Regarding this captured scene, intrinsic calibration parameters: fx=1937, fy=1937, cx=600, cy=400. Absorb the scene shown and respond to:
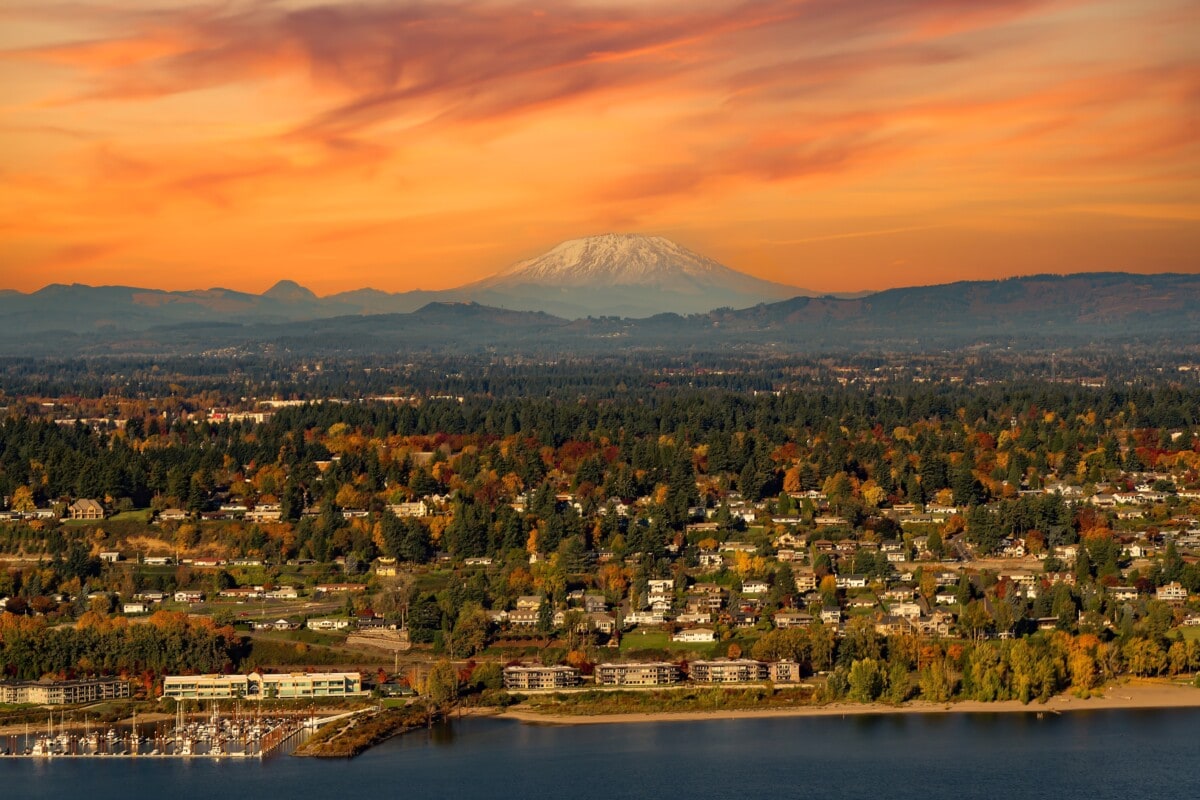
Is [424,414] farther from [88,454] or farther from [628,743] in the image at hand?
[628,743]

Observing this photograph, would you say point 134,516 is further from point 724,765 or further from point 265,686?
point 724,765

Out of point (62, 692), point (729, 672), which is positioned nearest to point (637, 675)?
point (729, 672)

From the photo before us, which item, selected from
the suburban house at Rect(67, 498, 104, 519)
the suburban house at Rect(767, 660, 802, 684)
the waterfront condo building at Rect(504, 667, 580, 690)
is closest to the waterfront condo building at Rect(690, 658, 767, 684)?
the suburban house at Rect(767, 660, 802, 684)

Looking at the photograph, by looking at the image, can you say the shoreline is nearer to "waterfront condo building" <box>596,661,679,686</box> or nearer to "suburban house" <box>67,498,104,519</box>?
"waterfront condo building" <box>596,661,679,686</box>

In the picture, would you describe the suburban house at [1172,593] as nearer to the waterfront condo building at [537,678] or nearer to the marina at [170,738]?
the waterfront condo building at [537,678]

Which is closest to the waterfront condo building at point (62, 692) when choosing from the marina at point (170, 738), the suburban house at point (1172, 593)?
the marina at point (170, 738)

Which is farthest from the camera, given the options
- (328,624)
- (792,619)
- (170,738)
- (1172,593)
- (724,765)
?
(1172,593)
